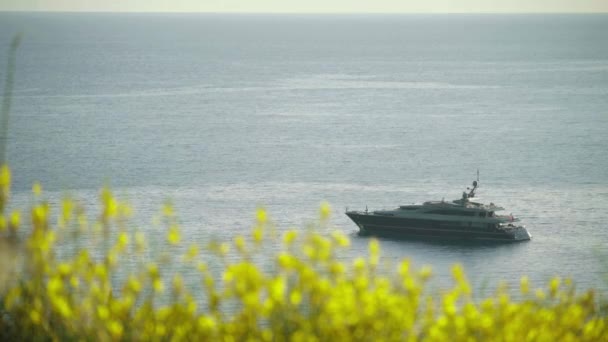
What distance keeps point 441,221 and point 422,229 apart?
44.0 inches

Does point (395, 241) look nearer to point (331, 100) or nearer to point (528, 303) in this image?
point (528, 303)

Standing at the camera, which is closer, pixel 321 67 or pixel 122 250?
pixel 122 250

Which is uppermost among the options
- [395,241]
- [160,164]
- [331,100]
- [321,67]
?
[321,67]

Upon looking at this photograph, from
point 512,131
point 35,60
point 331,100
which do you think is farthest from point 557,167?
point 35,60

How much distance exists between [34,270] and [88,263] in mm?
500

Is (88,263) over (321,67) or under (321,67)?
under

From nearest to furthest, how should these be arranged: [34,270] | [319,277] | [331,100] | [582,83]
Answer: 1. [319,277]
2. [34,270]
3. [331,100]
4. [582,83]

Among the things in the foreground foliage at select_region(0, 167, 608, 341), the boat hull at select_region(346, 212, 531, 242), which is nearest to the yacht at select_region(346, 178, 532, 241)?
the boat hull at select_region(346, 212, 531, 242)

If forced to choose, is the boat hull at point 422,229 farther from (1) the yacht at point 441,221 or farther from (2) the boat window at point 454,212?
(2) the boat window at point 454,212

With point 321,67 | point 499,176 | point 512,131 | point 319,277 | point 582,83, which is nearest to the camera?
point 319,277

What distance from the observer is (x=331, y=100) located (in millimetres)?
133125

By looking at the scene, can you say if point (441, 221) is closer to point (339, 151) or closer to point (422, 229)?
point (422, 229)

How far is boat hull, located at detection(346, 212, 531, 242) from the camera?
60.2 m

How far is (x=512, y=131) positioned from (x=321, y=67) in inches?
3512
